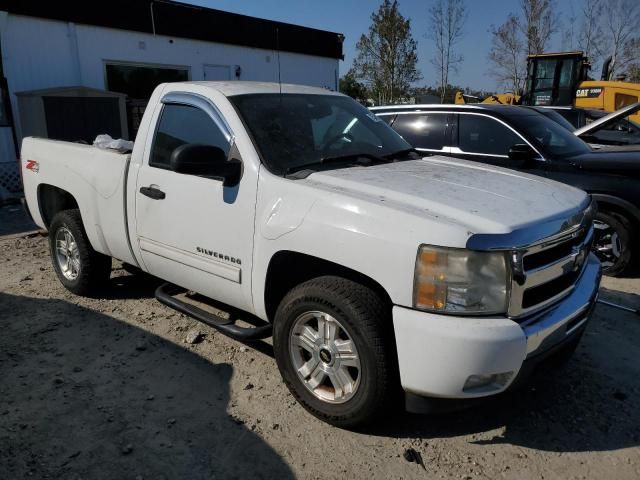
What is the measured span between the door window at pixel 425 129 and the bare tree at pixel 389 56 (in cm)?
2199

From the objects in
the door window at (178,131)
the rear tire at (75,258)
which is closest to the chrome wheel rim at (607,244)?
the door window at (178,131)

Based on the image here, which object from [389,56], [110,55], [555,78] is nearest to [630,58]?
[389,56]

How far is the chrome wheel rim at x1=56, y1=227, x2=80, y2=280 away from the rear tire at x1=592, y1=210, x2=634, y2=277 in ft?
16.6

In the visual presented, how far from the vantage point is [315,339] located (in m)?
2.90

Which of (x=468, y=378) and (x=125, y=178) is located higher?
(x=125, y=178)

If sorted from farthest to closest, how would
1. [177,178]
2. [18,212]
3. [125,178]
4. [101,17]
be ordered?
[101,17], [18,212], [125,178], [177,178]

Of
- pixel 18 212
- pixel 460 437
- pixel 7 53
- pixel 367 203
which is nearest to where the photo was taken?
pixel 367 203

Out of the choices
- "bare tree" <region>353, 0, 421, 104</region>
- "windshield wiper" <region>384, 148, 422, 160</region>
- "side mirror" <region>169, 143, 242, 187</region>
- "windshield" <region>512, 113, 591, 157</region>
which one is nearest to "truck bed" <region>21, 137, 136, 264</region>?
"side mirror" <region>169, 143, 242, 187</region>

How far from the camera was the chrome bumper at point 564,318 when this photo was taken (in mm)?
2480

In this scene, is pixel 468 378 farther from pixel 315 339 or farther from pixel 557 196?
pixel 557 196

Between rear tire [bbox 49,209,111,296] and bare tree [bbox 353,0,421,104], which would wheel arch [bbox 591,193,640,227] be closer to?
rear tire [bbox 49,209,111,296]

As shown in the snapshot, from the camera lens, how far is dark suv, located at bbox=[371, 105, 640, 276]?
522cm

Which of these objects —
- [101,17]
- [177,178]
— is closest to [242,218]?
[177,178]

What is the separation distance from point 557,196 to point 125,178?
2.96 metres
